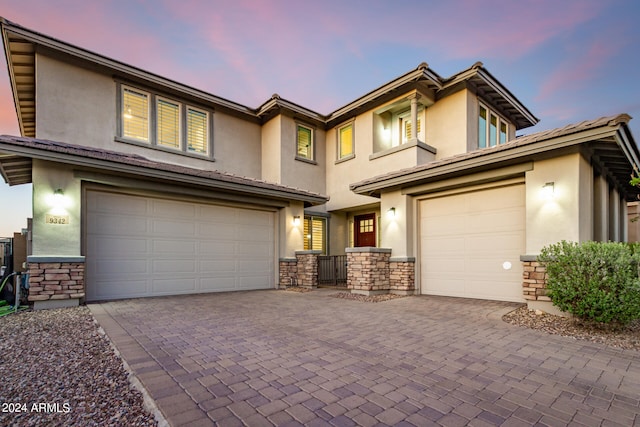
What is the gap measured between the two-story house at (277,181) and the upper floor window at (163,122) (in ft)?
0.14

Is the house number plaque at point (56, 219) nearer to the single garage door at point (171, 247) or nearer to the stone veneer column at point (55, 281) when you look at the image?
the single garage door at point (171, 247)

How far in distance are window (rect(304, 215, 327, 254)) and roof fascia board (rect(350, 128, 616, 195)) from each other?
373 centimetres

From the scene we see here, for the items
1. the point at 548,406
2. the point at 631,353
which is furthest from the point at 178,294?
the point at 631,353

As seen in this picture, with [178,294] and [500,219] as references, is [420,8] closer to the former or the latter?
[500,219]

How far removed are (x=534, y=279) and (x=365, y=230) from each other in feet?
23.9

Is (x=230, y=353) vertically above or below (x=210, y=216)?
below

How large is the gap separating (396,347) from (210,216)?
21.4 ft

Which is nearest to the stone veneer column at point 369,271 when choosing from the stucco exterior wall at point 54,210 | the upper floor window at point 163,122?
the stucco exterior wall at point 54,210

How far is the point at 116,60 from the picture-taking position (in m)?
8.78

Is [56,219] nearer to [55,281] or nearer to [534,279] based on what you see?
[55,281]

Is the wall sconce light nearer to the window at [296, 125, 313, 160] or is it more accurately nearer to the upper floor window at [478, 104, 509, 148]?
the upper floor window at [478, 104, 509, 148]

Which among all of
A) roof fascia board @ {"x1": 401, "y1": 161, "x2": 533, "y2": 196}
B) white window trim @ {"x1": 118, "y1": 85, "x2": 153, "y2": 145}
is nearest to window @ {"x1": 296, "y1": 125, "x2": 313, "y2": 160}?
white window trim @ {"x1": 118, "y1": 85, "x2": 153, "y2": 145}

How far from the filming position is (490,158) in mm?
6305

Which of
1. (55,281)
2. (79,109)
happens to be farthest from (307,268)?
(79,109)
